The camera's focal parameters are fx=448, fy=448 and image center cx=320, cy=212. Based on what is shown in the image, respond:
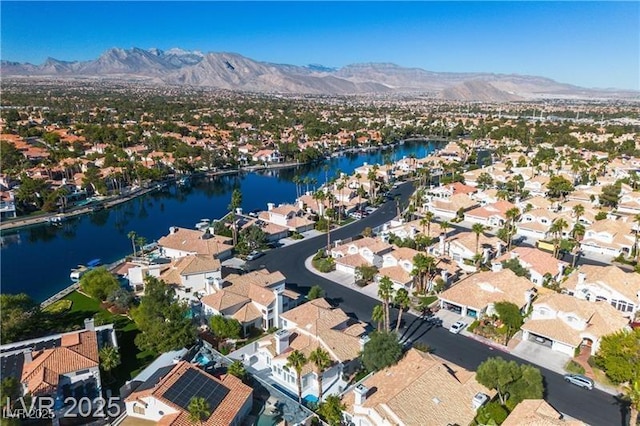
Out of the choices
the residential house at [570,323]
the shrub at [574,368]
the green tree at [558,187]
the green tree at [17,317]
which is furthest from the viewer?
the green tree at [558,187]

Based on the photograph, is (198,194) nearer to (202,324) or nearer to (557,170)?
(202,324)

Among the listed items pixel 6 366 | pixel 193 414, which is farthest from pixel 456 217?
pixel 6 366

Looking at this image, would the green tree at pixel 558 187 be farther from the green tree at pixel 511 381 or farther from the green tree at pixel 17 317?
the green tree at pixel 17 317

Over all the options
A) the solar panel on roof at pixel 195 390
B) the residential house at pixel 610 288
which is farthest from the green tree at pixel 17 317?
the residential house at pixel 610 288

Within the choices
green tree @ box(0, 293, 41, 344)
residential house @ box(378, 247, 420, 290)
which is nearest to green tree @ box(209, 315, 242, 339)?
green tree @ box(0, 293, 41, 344)

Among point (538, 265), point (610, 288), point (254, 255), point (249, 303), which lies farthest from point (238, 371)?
point (610, 288)
